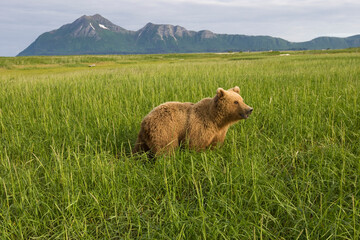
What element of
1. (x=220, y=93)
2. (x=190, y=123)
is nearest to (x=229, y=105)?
(x=220, y=93)

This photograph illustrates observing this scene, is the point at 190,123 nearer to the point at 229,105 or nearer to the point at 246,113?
the point at 229,105

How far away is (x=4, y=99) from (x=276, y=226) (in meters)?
6.84

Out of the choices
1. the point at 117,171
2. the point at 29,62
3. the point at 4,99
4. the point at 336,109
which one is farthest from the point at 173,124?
the point at 29,62

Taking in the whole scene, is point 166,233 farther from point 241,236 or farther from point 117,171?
point 117,171

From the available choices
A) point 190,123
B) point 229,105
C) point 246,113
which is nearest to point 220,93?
point 229,105

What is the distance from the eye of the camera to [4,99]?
6176 millimetres

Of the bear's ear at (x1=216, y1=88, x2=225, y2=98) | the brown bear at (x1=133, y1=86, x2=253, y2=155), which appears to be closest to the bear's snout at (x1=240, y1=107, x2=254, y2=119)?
the brown bear at (x1=133, y1=86, x2=253, y2=155)

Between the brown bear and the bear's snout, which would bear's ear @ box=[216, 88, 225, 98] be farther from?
the bear's snout

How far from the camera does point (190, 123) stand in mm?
3137

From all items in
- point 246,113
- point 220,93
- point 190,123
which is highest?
point 220,93

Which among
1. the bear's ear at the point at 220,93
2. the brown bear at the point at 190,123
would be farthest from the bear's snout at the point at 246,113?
the bear's ear at the point at 220,93

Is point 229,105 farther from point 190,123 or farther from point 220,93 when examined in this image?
point 190,123

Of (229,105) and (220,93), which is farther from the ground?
(220,93)

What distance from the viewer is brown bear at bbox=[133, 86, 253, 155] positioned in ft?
9.87
